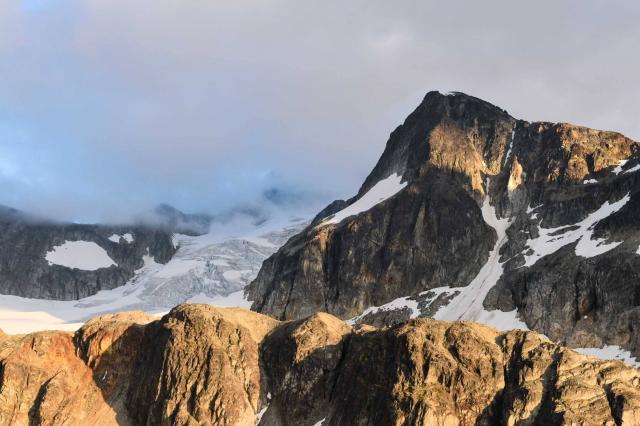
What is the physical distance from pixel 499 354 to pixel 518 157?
11152 cm

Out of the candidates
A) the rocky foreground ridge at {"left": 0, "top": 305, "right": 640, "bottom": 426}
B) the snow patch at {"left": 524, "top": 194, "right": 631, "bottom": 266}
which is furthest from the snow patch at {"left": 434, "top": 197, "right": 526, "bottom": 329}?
the rocky foreground ridge at {"left": 0, "top": 305, "right": 640, "bottom": 426}

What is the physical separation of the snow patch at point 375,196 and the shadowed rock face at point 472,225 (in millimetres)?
3410

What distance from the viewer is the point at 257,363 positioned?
9144cm

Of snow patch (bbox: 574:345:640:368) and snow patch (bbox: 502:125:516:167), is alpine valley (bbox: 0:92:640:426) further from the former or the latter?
snow patch (bbox: 502:125:516:167)

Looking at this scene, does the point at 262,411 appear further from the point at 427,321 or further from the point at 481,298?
the point at 481,298

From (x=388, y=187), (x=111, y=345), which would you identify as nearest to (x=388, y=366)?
(x=111, y=345)

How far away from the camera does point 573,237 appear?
14300 cm

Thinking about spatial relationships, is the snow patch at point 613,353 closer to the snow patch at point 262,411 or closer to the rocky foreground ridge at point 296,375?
the rocky foreground ridge at point 296,375

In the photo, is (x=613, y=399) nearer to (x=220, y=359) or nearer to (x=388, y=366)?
(x=388, y=366)

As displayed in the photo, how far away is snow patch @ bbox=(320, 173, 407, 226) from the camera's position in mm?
184750

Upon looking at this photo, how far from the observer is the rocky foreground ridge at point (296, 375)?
71500 millimetres

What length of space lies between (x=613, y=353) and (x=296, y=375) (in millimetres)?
50173

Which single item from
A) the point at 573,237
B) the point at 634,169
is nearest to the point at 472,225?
the point at 573,237

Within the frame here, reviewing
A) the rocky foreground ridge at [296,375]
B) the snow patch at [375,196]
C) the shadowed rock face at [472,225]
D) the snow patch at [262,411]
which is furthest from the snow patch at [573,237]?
the snow patch at [262,411]
